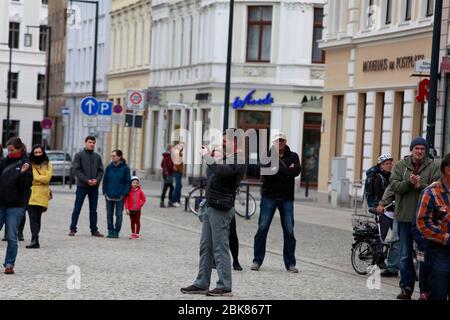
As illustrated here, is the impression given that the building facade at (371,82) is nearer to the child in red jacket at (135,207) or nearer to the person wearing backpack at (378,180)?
the child in red jacket at (135,207)

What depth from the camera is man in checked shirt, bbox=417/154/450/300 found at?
13.7 m

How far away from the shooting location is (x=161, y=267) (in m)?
20.1

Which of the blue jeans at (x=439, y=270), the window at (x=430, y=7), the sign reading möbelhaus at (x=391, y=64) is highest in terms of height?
the window at (x=430, y=7)

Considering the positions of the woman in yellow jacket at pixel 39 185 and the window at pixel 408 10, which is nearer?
the woman in yellow jacket at pixel 39 185

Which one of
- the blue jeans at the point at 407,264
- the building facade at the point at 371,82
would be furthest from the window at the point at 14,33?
the blue jeans at the point at 407,264

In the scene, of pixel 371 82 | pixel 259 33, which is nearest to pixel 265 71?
pixel 259 33

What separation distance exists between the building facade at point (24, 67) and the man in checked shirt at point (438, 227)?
98.5m

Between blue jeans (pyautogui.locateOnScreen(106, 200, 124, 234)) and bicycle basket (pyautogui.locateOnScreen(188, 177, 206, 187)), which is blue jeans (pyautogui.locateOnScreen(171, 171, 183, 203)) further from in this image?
blue jeans (pyautogui.locateOnScreen(106, 200, 124, 234))

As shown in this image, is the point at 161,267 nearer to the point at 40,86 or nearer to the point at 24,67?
the point at 24,67

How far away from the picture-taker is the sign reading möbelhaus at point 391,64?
39.6 metres

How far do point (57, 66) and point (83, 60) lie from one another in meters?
10.7

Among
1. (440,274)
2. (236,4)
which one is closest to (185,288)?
(440,274)

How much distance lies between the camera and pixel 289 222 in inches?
817

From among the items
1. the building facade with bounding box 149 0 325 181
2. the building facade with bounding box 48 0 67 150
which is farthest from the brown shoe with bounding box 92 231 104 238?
the building facade with bounding box 48 0 67 150
